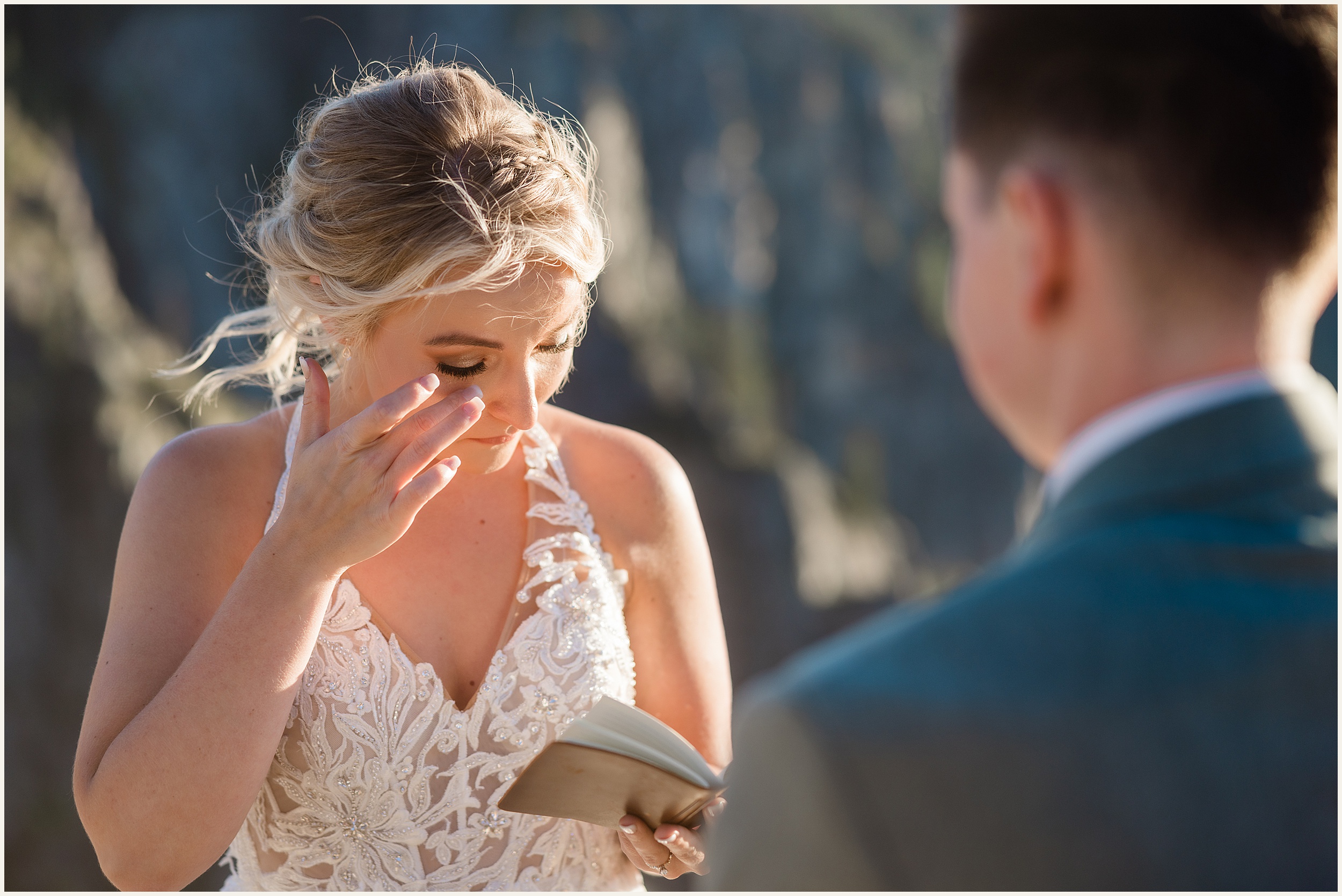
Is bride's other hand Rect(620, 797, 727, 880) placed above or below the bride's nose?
below

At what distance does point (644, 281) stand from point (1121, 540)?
28.3 ft

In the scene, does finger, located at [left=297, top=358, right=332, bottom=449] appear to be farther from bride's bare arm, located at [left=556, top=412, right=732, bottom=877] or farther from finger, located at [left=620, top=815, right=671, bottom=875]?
finger, located at [left=620, top=815, right=671, bottom=875]

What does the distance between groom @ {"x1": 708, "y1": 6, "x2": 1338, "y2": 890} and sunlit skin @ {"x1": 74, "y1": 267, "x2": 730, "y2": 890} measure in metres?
1.03

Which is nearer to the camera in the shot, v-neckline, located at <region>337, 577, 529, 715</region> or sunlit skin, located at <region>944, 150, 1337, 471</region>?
sunlit skin, located at <region>944, 150, 1337, 471</region>

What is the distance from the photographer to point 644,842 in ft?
6.26


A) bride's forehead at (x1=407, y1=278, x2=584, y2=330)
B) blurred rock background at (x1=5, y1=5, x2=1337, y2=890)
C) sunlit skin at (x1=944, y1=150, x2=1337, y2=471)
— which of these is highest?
blurred rock background at (x1=5, y1=5, x2=1337, y2=890)

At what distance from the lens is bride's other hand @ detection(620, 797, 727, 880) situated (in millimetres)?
1864

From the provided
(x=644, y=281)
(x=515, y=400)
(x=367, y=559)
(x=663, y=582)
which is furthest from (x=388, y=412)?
(x=644, y=281)

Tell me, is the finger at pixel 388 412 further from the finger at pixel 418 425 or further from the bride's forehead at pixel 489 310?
the bride's forehead at pixel 489 310

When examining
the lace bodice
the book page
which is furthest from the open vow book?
the lace bodice

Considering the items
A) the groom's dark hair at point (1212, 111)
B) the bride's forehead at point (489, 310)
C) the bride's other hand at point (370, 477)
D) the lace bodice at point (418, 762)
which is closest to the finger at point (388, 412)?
the bride's other hand at point (370, 477)

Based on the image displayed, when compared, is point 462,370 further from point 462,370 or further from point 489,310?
point 489,310

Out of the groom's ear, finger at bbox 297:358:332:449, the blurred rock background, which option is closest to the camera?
the groom's ear

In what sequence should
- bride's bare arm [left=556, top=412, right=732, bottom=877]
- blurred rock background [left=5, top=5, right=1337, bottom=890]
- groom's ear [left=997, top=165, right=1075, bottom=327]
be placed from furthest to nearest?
blurred rock background [left=5, top=5, right=1337, bottom=890] → bride's bare arm [left=556, top=412, right=732, bottom=877] → groom's ear [left=997, top=165, right=1075, bottom=327]
